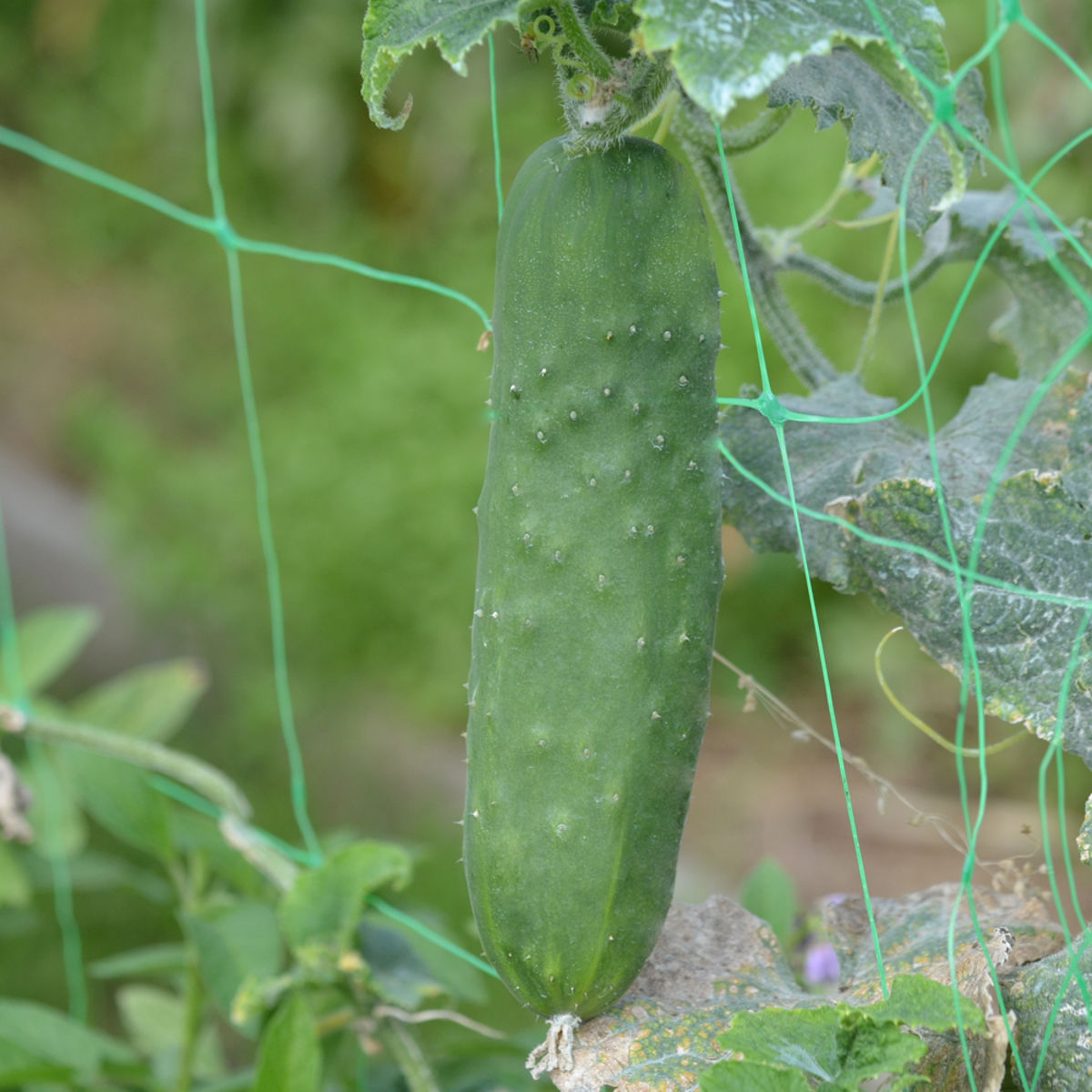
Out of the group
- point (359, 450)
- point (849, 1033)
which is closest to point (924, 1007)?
point (849, 1033)

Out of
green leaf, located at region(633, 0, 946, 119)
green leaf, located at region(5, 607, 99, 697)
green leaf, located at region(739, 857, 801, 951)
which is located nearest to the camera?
green leaf, located at region(633, 0, 946, 119)

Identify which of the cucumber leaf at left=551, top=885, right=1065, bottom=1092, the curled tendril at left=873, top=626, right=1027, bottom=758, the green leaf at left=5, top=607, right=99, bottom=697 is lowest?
the green leaf at left=5, top=607, right=99, bottom=697

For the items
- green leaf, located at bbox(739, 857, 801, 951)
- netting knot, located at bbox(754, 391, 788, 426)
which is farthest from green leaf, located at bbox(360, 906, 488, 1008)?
netting knot, located at bbox(754, 391, 788, 426)

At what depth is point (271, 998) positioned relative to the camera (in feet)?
3.35

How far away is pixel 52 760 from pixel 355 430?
1.65 m

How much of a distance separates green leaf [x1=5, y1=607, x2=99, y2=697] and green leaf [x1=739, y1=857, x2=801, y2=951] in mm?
856

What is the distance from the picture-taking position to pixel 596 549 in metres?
0.73

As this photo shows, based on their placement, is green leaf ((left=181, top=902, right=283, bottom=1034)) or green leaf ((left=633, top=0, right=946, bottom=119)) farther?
green leaf ((left=181, top=902, right=283, bottom=1034))

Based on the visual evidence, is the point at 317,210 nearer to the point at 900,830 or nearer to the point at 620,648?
the point at 900,830

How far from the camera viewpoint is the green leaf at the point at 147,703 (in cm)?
147

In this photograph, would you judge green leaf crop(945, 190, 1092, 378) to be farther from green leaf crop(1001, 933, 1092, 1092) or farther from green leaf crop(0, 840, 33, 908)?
green leaf crop(0, 840, 33, 908)

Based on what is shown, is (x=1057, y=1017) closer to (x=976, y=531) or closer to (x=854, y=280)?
(x=976, y=531)

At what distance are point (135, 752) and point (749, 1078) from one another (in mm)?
752

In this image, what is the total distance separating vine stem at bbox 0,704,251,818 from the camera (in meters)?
1.17
